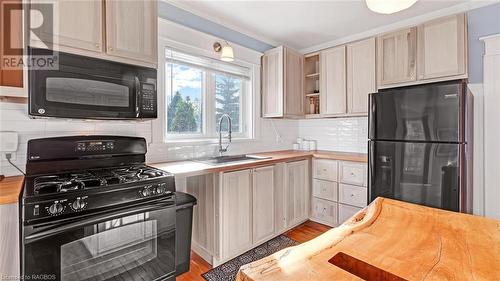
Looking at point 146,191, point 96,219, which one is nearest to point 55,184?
point 96,219

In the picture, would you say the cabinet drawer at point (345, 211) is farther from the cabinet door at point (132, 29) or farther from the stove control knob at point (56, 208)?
the stove control knob at point (56, 208)

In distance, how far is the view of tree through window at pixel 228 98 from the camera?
277 cm

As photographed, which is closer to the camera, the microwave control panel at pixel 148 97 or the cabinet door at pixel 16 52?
the cabinet door at pixel 16 52

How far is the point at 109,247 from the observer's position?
4.45ft

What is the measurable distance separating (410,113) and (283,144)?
5.54 feet

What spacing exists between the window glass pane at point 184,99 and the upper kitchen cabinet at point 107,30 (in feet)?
1.69

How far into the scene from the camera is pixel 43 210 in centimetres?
112

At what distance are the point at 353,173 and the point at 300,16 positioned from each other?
1.82 metres

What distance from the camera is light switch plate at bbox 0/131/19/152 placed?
1.48m

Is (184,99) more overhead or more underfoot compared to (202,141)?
more overhead

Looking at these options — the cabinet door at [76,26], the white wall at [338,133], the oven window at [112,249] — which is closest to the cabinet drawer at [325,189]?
the white wall at [338,133]

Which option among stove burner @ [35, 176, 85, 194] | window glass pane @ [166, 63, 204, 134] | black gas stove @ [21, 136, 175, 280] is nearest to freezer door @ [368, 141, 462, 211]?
window glass pane @ [166, 63, 204, 134]

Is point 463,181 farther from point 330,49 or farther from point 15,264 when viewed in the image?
point 15,264

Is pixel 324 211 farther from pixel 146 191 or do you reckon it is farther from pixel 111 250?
pixel 111 250
